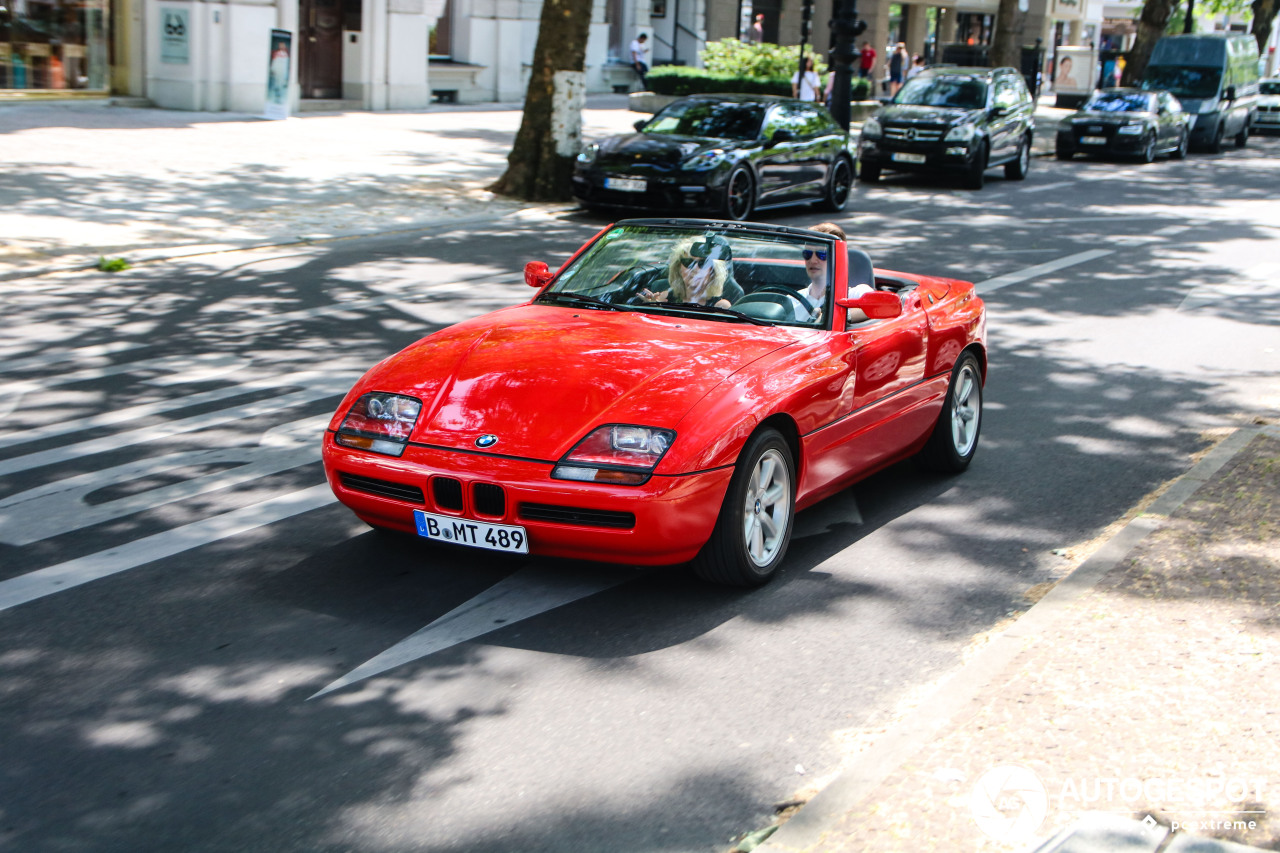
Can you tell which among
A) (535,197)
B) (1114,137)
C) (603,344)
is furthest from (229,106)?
(603,344)

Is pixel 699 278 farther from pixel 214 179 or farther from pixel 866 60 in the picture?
pixel 866 60

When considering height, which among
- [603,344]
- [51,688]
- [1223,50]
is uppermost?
[1223,50]

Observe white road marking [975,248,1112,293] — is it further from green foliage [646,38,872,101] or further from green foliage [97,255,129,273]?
green foliage [646,38,872,101]

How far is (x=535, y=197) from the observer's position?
63.5ft

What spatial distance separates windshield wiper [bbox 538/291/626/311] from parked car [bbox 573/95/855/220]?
11.0 meters

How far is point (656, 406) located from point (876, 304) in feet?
4.66

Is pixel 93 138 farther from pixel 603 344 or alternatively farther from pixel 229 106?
pixel 603 344

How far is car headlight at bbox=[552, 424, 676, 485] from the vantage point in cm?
503

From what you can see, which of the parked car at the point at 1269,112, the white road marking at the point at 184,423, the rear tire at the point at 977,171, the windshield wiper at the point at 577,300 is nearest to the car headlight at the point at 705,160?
the rear tire at the point at 977,171

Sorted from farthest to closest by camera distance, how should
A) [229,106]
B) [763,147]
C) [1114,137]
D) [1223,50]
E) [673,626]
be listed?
[1223,50] → [1114,137] → [229,106] → [763,147] → [673,626]

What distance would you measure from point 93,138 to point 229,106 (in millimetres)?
4875

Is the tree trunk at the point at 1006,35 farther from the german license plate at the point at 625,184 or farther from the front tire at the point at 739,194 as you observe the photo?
the german license plate at the point at 625,184

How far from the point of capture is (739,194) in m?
18.1

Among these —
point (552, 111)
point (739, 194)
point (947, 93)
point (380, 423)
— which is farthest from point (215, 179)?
point (380, 423)
